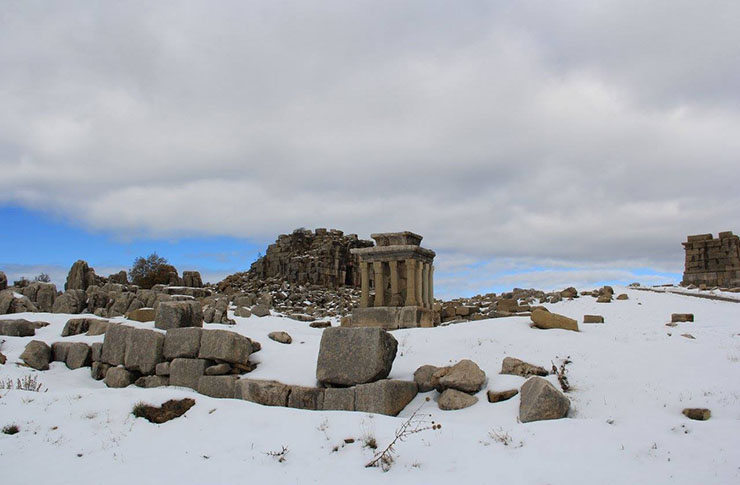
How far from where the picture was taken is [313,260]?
4256cm

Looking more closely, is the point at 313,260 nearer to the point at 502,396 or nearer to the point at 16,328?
the point at 16,328

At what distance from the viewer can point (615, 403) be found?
817 cm

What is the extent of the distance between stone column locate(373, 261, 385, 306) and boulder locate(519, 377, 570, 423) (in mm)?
10695

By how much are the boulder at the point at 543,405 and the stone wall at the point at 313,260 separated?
33825mm

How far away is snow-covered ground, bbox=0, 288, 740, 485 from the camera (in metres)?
6.25

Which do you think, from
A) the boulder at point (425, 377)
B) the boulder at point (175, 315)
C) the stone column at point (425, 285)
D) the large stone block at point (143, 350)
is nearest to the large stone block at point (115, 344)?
the large stone block at point (143, 350)

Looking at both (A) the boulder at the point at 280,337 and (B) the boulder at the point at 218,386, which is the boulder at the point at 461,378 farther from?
(A) the boulder at the point at 280,337

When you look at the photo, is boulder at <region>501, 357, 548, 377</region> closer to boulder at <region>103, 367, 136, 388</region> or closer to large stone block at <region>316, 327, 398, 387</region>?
large stone block at <region>316, 327, 398, 387</region>

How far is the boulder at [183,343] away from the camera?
1124cm

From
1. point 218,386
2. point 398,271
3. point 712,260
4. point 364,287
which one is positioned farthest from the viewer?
point 712,260

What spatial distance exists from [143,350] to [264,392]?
3529 mm

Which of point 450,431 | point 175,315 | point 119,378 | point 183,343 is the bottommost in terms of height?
point 119,378

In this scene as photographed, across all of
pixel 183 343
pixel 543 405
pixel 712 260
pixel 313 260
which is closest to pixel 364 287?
pixel 183 343

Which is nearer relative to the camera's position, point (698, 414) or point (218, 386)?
point (698, 414)
